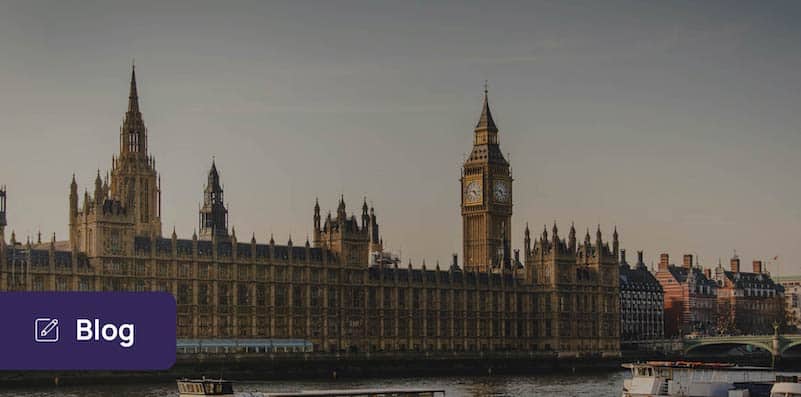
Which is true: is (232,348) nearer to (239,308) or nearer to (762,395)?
(239,308)

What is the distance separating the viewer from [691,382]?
332 feet

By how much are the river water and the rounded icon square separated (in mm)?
23266

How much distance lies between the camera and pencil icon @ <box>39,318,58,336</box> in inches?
3755

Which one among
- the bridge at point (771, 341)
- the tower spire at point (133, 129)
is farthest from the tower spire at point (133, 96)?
the bridge at point (771, 341)

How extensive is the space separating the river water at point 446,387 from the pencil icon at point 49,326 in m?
23.5

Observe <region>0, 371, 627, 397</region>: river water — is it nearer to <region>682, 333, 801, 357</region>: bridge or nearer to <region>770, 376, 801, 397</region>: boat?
<region>682, 333, 801, 357</region>: bridge

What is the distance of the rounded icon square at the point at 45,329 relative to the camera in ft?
313

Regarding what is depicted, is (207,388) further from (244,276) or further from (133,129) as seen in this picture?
(133,129)

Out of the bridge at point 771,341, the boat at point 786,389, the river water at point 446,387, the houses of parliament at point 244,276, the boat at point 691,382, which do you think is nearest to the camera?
the boat at point 786,389

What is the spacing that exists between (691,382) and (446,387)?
43526mm

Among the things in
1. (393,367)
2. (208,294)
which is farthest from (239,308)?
(393,367)

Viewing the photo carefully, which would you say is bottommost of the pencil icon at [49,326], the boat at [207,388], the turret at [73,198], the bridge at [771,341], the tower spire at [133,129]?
the boat at [207,388]

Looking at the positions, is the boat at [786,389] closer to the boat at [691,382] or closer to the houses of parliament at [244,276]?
the boat at [691,382]

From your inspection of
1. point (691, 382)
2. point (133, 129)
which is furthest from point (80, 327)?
point (133, 129)
